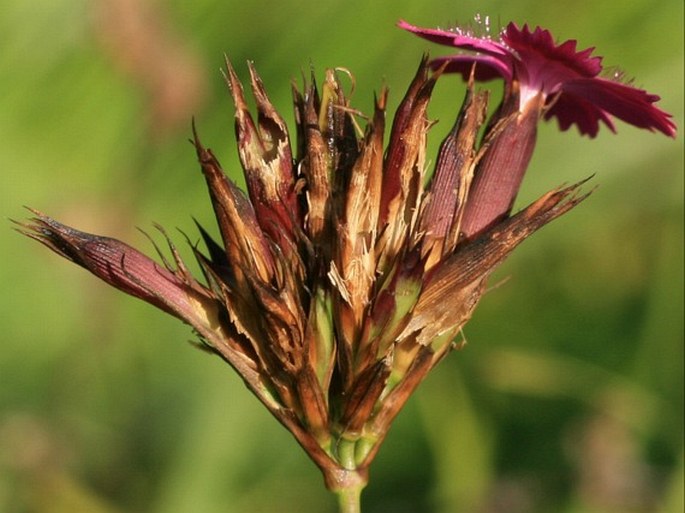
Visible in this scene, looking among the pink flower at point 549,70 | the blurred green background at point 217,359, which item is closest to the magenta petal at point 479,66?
the pink flower at point 549,70

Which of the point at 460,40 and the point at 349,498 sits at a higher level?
the point at 460,40

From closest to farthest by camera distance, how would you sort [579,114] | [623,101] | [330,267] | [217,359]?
[330,267]
[623,101]
[579,114]
[217,359]

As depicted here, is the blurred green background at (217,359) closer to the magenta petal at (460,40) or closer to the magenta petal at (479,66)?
the magenta petal at (479,66)

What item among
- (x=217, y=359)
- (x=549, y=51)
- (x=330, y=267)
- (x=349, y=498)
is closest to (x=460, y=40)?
(x=549, y=51)

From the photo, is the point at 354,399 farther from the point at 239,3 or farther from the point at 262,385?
the point at 239,3

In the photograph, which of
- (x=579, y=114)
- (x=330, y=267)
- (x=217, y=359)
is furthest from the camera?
(x=217, y=359)

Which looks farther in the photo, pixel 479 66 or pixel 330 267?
pixel 479 66

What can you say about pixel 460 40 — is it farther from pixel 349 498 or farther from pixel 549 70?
pixel 349 498

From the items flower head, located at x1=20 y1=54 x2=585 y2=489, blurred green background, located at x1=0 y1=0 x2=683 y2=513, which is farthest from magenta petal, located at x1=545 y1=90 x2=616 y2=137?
blurred green background, located at x1=0 y1=0 x2=683 y2=513

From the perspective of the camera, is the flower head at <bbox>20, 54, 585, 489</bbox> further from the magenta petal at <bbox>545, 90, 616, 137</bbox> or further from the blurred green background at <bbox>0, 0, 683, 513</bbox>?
the blurred green background at <bbox>0, 0, 683, 513</bbox>
